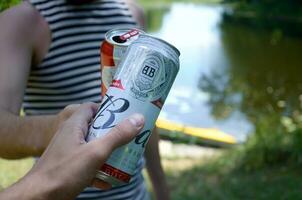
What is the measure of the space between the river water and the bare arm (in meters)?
1.53

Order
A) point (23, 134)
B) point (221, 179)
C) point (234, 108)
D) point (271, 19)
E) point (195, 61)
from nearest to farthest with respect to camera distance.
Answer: point (23, 134)
point (221, 179)
point (234, 108)
point (195, 61)
point (271, 19)

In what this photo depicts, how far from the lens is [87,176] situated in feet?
3.00

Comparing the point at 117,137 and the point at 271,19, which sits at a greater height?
the point at 117,137

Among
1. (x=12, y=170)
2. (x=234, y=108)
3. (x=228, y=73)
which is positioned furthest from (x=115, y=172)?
(x=228, y=73)

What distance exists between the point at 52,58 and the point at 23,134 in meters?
0.30

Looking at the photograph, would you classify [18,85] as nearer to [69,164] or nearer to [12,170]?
[69,164]

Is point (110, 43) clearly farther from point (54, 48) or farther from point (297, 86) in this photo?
point (297, 86)

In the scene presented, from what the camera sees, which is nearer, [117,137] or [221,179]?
[117,137]

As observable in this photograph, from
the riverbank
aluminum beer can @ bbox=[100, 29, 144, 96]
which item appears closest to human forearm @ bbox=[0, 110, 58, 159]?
aluminum beer can @ bbox=[100, 29, 144, 96]

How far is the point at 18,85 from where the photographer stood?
1402mm

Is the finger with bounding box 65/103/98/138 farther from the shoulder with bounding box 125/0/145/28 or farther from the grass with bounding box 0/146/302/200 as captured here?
the grass with bounding box 0/146/302/200

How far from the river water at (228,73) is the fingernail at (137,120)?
2016 mm

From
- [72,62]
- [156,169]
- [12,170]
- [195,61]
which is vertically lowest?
[195,61]

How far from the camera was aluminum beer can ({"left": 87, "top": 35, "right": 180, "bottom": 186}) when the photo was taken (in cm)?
96
